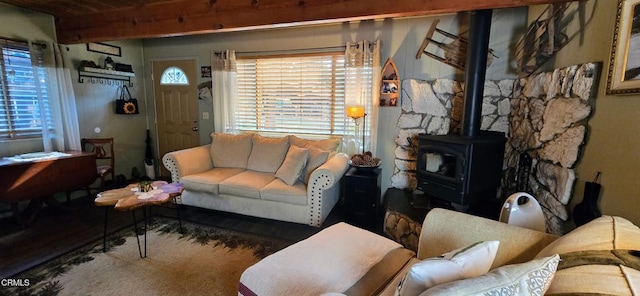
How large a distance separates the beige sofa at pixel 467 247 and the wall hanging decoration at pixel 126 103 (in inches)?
159

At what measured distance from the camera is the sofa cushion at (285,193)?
9.33 feet

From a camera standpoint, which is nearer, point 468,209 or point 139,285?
point 139,285

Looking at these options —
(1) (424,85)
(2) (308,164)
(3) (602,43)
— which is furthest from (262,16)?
(3) (602,43)

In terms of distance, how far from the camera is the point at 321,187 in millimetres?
2771

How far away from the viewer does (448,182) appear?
249 cm

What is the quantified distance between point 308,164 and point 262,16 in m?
1.56

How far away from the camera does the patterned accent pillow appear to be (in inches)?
28.7

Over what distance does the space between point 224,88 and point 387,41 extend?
2342 millimetres

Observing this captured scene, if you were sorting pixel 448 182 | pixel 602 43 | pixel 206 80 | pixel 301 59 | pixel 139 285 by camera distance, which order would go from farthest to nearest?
pixel 206 80 → pixel 301 59 → pixel 448 182 → pixel 139 285 → pixel 602 43

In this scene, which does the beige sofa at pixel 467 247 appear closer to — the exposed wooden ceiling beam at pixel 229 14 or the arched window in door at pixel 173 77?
the exposed wooden ceiling beam at pixel 229 14

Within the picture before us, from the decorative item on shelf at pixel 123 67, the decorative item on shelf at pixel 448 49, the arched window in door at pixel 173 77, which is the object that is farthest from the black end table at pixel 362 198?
the decorative item on shelf at pixel 123 67

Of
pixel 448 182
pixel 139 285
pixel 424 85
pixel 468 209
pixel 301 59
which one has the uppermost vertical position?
pixel 301 59

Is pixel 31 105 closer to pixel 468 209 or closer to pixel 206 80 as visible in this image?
pixel 206 80

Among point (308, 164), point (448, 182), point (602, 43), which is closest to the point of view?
point (602, 43)
